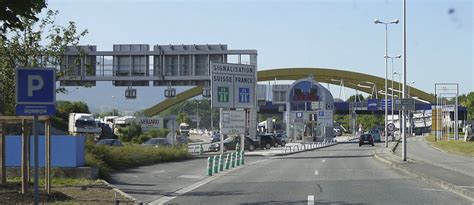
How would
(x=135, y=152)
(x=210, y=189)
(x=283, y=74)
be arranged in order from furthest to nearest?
(x=283, y=74) < (x=135, y=152) < (x=210, y=189)

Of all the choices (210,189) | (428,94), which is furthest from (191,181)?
(428,94)

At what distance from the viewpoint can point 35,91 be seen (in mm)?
11727

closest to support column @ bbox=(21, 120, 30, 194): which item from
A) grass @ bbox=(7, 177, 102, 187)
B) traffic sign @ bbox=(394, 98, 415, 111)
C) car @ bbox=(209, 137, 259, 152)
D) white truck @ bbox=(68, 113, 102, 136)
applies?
grass @ bbox=(7, 177, 102, 187)

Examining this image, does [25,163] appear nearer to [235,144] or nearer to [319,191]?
[319,191]

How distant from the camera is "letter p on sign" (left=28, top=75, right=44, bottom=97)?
38.3 ft

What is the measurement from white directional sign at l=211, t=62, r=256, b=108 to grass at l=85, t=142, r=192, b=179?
5.14 meters

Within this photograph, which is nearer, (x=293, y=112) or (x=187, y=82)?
(x=187, y=82)

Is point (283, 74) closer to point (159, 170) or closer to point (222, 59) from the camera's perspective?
point (222, 59)

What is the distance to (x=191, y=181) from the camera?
25.0m

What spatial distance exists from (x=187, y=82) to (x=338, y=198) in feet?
143

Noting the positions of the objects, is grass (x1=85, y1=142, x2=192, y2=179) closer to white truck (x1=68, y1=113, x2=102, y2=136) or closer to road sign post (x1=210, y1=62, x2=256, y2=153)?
road sign post (x1=210, y1=62, x2=256, y2=153)

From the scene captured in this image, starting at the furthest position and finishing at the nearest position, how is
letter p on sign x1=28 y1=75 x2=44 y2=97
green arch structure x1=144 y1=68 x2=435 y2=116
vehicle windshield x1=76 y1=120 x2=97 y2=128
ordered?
green arch structure x1=144 y1=68 x2=435 y2=116 < vehicle windshield x1=76 y1=120 x2=97 y2=128 < letter p on sign x1=28 y1=75 x2=44 y2=97

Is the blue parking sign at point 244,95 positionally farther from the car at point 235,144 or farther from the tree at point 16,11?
the tree at point 16,11

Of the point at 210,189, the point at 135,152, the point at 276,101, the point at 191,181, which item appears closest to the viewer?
the point at 210,189
